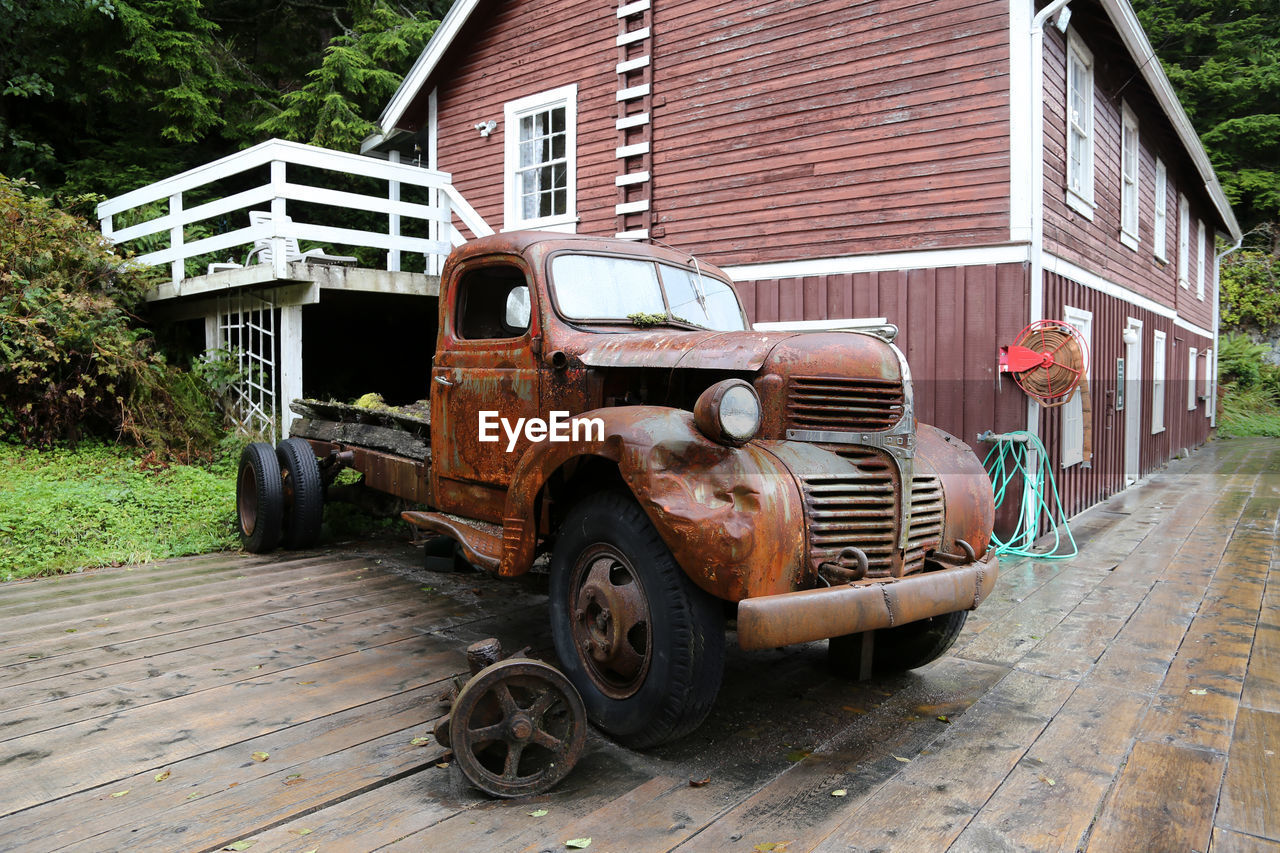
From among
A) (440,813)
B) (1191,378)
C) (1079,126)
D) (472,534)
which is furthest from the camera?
(1191,378)

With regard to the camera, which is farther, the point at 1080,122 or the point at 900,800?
the point at 1080,122

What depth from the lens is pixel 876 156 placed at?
7801mm

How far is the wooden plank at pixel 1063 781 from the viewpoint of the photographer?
2.50m

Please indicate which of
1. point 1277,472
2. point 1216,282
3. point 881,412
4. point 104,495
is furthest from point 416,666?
point 1216,282

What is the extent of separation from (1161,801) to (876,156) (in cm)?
630

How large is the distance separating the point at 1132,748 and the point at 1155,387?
1128 centimetres

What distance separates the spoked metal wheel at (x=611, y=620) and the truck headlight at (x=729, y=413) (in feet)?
1.91

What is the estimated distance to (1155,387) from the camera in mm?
12617

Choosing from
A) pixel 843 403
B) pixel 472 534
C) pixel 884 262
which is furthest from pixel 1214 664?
pixel 884 262

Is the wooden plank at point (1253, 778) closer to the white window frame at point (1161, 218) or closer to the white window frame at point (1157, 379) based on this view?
the white window frame at point (1157, 379)

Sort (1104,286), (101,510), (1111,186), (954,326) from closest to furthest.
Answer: (101,510) → (954,326) → (1104,286) → (1111,186)

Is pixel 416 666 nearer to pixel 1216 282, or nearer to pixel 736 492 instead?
pixel 736 492

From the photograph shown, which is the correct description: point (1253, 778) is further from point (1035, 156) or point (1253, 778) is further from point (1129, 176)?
point (1129, 176)

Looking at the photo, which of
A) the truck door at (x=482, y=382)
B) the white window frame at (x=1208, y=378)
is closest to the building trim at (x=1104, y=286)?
the white window frame at (x=1208, y=378)
